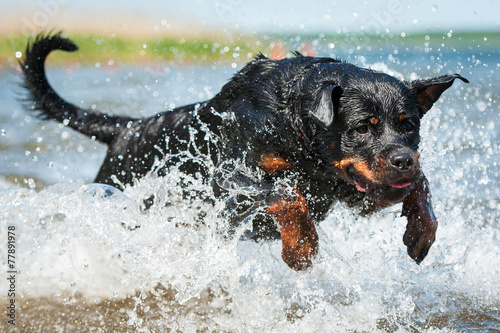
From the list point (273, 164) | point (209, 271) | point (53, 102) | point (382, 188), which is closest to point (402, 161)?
point (382, 188)

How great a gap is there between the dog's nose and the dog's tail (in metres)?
2.02

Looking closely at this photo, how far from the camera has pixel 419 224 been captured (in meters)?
2.70

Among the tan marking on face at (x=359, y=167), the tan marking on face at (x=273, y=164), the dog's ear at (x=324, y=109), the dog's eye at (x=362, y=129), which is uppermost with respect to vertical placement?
the dog's ear at (x=324, y=109)

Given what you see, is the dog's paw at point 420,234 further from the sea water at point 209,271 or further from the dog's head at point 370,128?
the sea water at point 209,271

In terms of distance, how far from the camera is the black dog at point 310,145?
251 cm

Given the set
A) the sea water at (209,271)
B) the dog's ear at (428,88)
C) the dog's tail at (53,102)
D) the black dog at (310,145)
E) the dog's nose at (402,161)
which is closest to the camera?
the dog's nose at (402,161)

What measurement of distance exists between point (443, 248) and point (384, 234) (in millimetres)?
405

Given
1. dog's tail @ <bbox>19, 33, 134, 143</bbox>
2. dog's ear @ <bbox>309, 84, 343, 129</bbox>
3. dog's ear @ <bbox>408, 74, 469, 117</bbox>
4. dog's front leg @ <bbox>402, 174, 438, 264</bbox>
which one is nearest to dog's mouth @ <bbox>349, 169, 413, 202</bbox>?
dog's front leg @ <bbox>402, 174, 438, 264</bbox>

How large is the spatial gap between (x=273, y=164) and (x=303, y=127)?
254 mm

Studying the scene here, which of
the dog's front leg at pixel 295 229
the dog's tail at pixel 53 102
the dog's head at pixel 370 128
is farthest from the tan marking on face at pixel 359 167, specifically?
the dog's tail at pixel 53 102

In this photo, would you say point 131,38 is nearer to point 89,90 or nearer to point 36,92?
point 89,90

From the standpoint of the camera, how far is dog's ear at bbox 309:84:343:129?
2.39 meters

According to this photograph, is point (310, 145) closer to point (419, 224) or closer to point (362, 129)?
point (362, 129)

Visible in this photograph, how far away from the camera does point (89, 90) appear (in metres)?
11.6
